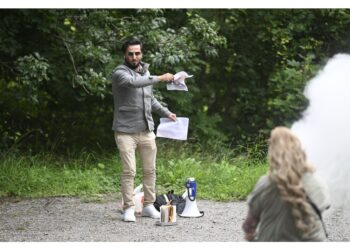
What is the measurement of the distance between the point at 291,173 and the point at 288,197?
4.5 inches

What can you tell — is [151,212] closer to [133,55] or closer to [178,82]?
[178,82]

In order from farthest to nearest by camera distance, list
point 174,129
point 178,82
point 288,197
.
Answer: point 174,129 < point 178,82 < point 288,197

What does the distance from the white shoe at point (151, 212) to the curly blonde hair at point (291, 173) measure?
2.86 meters

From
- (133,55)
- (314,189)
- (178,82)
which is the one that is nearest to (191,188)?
(178,82)

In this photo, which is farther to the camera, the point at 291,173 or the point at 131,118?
the point at 131,118

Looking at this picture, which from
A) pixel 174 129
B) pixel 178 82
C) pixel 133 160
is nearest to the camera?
pixel 178 82

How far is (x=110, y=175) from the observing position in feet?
26.7

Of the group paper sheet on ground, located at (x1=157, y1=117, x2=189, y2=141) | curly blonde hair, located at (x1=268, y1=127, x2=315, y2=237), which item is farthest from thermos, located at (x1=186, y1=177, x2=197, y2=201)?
curly blonde hair, located at (x1=268, y1=127, x2=315, y2=237)

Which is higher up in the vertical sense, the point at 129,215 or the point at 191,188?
the point at 191,188

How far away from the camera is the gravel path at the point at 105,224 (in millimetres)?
5590

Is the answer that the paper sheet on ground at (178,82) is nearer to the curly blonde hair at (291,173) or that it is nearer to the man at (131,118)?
the man at (131,118)

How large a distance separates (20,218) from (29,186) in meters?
1.34

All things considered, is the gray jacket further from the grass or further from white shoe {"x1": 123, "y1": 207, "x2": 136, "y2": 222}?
the grass

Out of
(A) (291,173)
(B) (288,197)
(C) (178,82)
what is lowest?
(B) (288,197)
